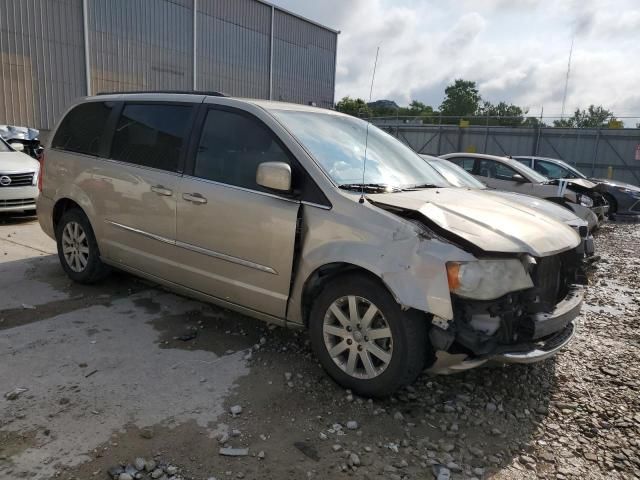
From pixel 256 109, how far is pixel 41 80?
18770 millimetres

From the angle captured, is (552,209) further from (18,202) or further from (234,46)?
(234,46)

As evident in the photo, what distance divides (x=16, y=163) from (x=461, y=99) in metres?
67.2

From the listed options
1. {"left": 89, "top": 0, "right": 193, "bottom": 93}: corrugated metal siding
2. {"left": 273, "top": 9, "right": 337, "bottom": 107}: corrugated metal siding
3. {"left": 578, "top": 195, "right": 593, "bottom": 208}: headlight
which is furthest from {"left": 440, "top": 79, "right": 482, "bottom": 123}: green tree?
{"left": 578, "top": 195, "right": 593, "bottom": 208}: headlight

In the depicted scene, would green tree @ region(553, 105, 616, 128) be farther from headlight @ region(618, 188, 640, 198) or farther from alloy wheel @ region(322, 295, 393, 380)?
alloy wheel @ region(322, 295, 393, 380)

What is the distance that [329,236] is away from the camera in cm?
316

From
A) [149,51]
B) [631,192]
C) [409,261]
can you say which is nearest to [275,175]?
[409,261]

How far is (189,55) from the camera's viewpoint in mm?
23984

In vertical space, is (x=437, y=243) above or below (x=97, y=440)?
above

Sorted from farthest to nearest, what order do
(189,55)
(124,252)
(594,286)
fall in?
(189,55) < (594,286) < (124,252)

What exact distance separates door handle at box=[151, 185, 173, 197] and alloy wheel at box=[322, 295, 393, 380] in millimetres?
1688

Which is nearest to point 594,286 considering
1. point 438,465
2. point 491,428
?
point 491,428

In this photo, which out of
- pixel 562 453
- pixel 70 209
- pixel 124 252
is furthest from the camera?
pixel 70 209

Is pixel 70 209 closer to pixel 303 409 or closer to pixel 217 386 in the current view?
pixel 217 386

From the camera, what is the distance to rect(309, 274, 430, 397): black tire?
2871 millimetres
